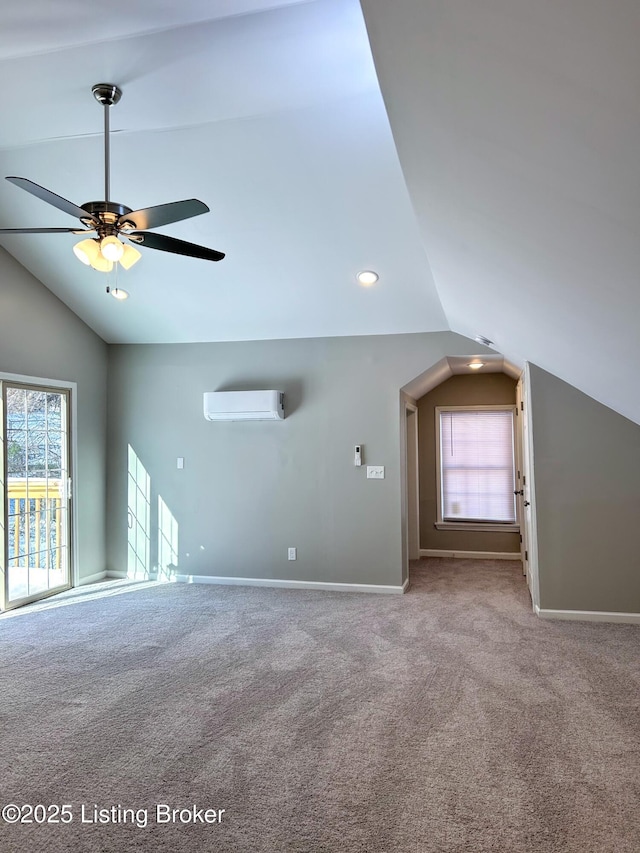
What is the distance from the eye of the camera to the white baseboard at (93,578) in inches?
229

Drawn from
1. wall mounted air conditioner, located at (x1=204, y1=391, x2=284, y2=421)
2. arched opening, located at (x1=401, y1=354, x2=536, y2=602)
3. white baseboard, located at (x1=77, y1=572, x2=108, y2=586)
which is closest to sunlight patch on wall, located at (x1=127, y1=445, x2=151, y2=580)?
white baseboard, located at (x1=77, y1=572, x2=108, y2=586)

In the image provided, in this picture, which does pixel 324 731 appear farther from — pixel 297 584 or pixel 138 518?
pixel 138 518

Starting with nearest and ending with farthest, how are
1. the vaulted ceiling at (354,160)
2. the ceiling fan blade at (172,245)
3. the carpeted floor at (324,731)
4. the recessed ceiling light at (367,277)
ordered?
the vaulted ceiling at (354,160) → the carpeted floor at (324,731) → the ceiling fan blade at (172,245) → the recessed ceiling light at (367,277)

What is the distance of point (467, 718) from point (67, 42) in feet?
12.4

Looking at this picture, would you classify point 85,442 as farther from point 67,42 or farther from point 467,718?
point 467,718

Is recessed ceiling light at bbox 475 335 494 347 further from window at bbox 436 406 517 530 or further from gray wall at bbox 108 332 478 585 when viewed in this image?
window at bbox 436 406 517 530

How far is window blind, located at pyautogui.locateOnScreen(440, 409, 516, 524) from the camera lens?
7047 mm

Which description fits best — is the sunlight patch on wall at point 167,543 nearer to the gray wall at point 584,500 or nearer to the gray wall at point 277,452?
the gray wall at point 277,452

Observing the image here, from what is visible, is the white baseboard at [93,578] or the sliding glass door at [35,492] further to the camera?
the white baseboard at [93,578]

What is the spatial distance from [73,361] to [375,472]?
322cm

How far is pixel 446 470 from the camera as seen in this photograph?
725 cm

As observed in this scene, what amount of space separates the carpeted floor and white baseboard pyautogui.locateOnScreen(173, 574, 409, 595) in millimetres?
661

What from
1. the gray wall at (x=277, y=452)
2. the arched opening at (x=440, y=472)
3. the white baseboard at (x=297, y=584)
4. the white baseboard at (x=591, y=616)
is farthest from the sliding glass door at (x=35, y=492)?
the white baseboard at (x=591, y=616)

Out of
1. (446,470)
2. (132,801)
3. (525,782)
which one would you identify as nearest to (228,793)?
(132,801)
